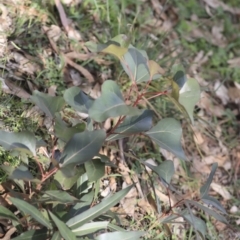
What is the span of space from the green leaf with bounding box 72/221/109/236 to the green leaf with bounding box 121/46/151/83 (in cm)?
49

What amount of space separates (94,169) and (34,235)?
29 centimetres

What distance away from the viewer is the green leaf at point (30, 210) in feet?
4.76

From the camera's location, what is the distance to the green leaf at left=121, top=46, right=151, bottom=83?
62.2 inches

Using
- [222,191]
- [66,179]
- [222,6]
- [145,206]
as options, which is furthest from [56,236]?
[222,6]

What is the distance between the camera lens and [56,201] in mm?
1503

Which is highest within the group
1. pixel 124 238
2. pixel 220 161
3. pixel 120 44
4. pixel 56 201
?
pixel 120 44

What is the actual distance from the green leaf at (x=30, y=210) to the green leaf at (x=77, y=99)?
1.09ft

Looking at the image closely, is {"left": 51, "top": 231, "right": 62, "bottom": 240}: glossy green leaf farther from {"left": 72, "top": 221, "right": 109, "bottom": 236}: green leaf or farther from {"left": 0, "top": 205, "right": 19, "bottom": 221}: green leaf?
{"left": 0, "top": 205, "right": 19, "bottom": 221}: green leaf

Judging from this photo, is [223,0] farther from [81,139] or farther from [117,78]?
[81,139]

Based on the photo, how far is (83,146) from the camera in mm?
1442

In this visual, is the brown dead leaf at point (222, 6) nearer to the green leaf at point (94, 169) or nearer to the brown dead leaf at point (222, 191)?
the brown dead leaf at point (222, 191)

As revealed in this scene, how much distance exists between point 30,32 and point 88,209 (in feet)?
3.92

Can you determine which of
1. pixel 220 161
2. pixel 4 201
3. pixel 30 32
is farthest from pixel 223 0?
pixel 4 201

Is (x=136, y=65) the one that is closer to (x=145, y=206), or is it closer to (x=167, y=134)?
(x=167, y=134)
